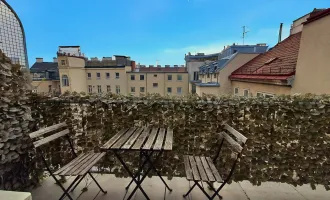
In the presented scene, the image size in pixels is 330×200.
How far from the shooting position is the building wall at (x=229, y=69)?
1166 centimetres

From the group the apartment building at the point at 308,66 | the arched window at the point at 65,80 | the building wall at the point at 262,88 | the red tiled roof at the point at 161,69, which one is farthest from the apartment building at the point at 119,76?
the apartment building at the point at 308,66

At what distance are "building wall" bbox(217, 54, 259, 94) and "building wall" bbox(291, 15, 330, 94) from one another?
19.9ft

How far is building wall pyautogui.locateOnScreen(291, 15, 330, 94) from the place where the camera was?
4.50 meters

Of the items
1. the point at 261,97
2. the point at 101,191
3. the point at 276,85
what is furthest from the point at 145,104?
the point at 276,85

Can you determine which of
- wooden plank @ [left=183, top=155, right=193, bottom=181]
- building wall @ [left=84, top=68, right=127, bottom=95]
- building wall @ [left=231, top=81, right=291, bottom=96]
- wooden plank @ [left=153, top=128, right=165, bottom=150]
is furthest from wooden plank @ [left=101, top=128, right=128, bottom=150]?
building wall @ [left=84, top=68, right=127, bottom=95]

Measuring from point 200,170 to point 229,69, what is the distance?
10937 millimetres

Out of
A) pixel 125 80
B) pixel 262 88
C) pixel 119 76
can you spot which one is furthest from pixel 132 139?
pixel 125 80

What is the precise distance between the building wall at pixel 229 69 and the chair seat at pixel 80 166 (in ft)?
34.7

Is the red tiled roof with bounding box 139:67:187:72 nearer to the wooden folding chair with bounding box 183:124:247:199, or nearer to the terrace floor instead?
the terrace floor

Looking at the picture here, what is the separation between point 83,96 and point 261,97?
7.96 ft

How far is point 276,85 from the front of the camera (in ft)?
21.2

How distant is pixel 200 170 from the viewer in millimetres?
1910

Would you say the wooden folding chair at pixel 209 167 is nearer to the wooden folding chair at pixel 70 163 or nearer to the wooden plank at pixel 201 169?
the wooden plank at pixel 201 169

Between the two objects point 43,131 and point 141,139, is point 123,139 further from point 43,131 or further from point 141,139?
point 43,131
